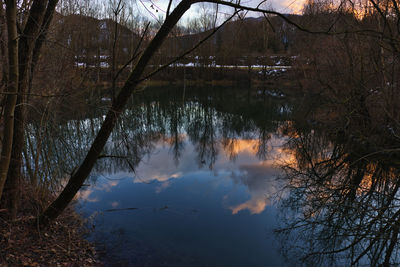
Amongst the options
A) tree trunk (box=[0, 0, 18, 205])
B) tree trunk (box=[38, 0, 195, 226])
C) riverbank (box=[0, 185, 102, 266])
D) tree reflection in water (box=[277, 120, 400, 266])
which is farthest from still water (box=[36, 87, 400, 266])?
tree trunk (box=[0, 0, 18, 205])

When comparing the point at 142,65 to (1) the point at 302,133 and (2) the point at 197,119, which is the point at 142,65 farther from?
(2) the point at 197,119

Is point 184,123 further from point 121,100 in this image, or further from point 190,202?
point 121,100

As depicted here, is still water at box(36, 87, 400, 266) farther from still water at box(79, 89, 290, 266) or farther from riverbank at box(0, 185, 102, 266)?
riverbank at box(0, 185, 102, 266)

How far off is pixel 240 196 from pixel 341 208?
2705 millimetres

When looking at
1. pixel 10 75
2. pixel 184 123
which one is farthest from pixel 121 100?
pixel 184 123

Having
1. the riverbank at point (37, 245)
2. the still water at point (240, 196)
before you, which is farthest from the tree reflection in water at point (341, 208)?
the riverbank at point (37, 245)

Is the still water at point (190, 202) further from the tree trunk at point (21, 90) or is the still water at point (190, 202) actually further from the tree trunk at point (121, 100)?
the tree trunk at point (21, 90)

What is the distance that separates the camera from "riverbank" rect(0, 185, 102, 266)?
13.5 ft

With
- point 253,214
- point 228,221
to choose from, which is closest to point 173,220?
point 228,221

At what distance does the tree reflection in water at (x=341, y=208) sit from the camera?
580 centimetres

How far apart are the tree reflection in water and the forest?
4 centimetres

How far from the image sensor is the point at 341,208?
7168mm

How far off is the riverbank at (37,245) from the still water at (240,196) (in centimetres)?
43

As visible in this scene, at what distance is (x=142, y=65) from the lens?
11.4 feet
